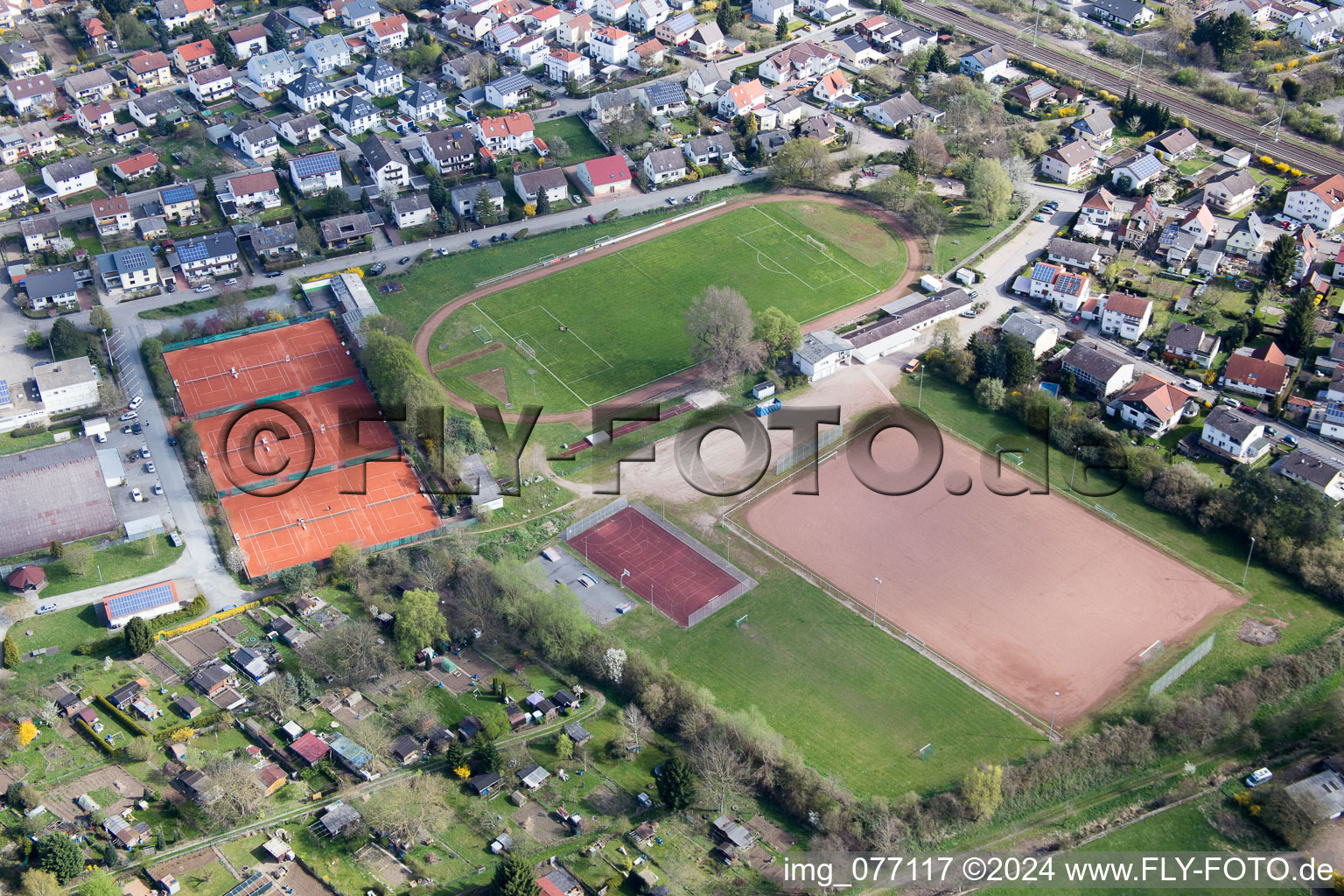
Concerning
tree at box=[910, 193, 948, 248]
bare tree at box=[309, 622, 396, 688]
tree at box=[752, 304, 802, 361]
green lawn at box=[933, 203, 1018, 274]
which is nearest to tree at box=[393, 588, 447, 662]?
bare tree at box=[309, 622, 396, 688]

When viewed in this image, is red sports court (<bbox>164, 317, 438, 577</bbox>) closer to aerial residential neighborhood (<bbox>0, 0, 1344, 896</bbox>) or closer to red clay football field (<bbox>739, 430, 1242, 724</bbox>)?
aerial residential neighborhood (<bbox>0, 0, 1344, 896</bbox>)

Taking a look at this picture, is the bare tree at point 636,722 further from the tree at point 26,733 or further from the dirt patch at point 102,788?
the tree at point 26,733

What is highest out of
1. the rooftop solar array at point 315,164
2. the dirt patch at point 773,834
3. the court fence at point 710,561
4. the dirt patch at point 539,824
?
the rooftop solar array at point 315,164

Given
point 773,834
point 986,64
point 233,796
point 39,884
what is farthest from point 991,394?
point 39,884

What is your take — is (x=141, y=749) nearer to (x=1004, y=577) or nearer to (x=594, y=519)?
(x=594, y=519)

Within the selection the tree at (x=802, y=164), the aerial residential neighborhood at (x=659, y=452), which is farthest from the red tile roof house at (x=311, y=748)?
the tree at (x=802, y=164)

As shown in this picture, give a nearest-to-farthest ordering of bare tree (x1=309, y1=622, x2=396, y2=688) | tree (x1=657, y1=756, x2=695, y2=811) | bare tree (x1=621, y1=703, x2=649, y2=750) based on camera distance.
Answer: tree (x1=657, y1=756, x2=695, y2=811) < bare tree (x1=621, y1=703, x2=649, y2=750) < bare tree (x1=309, y1=622, x2=396, y2=688)
